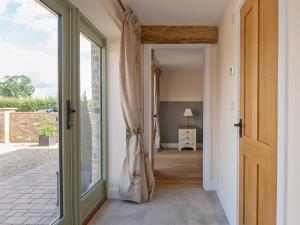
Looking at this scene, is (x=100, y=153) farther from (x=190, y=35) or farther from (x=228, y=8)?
(x=228, y=8)

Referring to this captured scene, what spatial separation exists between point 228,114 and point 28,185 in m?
2.10

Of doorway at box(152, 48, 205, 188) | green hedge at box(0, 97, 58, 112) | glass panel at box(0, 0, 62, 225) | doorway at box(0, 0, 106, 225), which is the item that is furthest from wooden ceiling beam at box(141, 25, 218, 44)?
doorway at box(152, 48, 205, 188)

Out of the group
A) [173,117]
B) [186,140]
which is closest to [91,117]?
[186,140]

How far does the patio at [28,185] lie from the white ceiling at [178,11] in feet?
6.26

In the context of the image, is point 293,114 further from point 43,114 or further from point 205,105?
point 205,105

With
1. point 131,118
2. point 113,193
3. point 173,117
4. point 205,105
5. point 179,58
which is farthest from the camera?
point 173,117

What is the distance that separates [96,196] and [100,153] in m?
0.54

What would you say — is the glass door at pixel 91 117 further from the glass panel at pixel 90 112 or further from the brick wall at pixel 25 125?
the brick wall at pixel 25 125

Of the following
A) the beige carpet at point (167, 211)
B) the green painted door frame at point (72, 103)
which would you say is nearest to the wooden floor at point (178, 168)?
the beige carpet at point (167, 211)

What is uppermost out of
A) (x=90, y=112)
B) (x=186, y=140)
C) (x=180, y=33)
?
(x=180, y=33)

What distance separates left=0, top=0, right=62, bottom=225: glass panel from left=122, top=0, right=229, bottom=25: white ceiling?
1.26 metres

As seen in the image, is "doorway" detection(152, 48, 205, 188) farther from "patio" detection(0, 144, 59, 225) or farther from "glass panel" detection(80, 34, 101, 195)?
"patio" detection(0, 144, 59, 225)

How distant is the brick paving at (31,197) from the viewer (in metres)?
1.61

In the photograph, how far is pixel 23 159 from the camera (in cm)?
177
